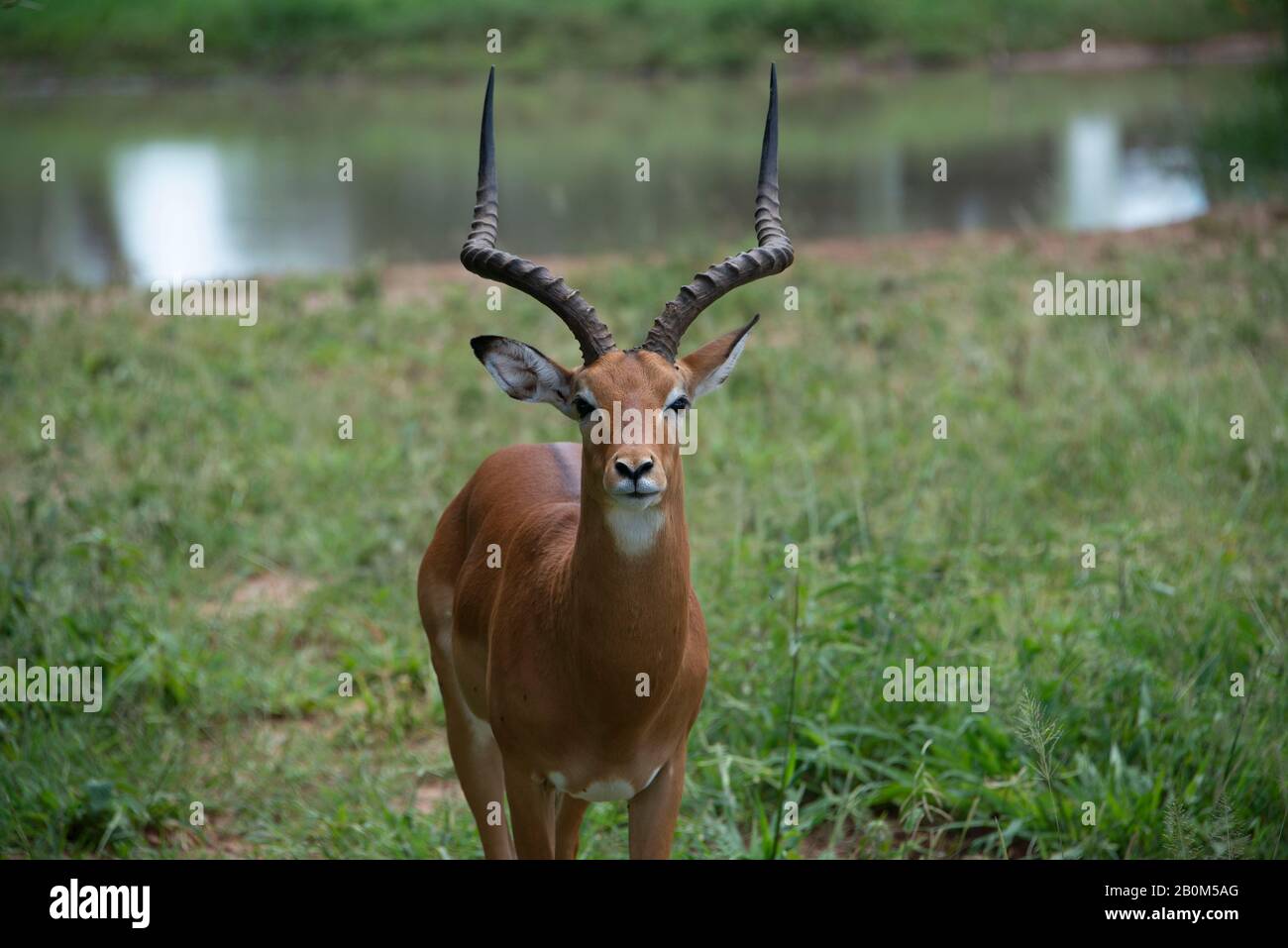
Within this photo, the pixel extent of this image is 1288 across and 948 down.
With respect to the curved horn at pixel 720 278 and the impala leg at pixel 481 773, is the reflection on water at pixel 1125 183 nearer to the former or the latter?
the curved horn at pixel 720 278

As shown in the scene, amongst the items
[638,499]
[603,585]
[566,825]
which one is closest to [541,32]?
[566,825]

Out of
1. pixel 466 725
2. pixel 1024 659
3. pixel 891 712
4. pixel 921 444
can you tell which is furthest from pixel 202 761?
pixel 921 444

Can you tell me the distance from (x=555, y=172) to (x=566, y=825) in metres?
17.2

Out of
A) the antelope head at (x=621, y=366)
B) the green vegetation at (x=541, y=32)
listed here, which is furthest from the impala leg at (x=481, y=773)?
the green vegetation at (x=541, y=32)

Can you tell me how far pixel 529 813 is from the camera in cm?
414

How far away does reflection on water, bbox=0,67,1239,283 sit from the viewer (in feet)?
53.6

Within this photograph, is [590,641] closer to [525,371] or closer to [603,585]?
[603,585]

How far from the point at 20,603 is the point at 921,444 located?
4679 millimetres

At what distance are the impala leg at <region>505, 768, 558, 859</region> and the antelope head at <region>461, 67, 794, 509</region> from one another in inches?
33.8

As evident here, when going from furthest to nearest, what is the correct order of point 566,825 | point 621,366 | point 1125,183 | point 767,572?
point 1125,183
point 767,572
point 566,825
point 621,366

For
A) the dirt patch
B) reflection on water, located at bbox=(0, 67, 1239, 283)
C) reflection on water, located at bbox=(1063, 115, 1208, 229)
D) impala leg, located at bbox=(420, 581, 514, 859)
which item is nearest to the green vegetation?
reflection on water, located at bbox=(0, 67, 1239, 283)

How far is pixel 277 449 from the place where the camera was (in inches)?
343

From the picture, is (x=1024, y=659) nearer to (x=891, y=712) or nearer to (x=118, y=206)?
A: (x=891, y=712)

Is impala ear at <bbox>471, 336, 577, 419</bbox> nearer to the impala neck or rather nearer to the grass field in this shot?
the impala neck
